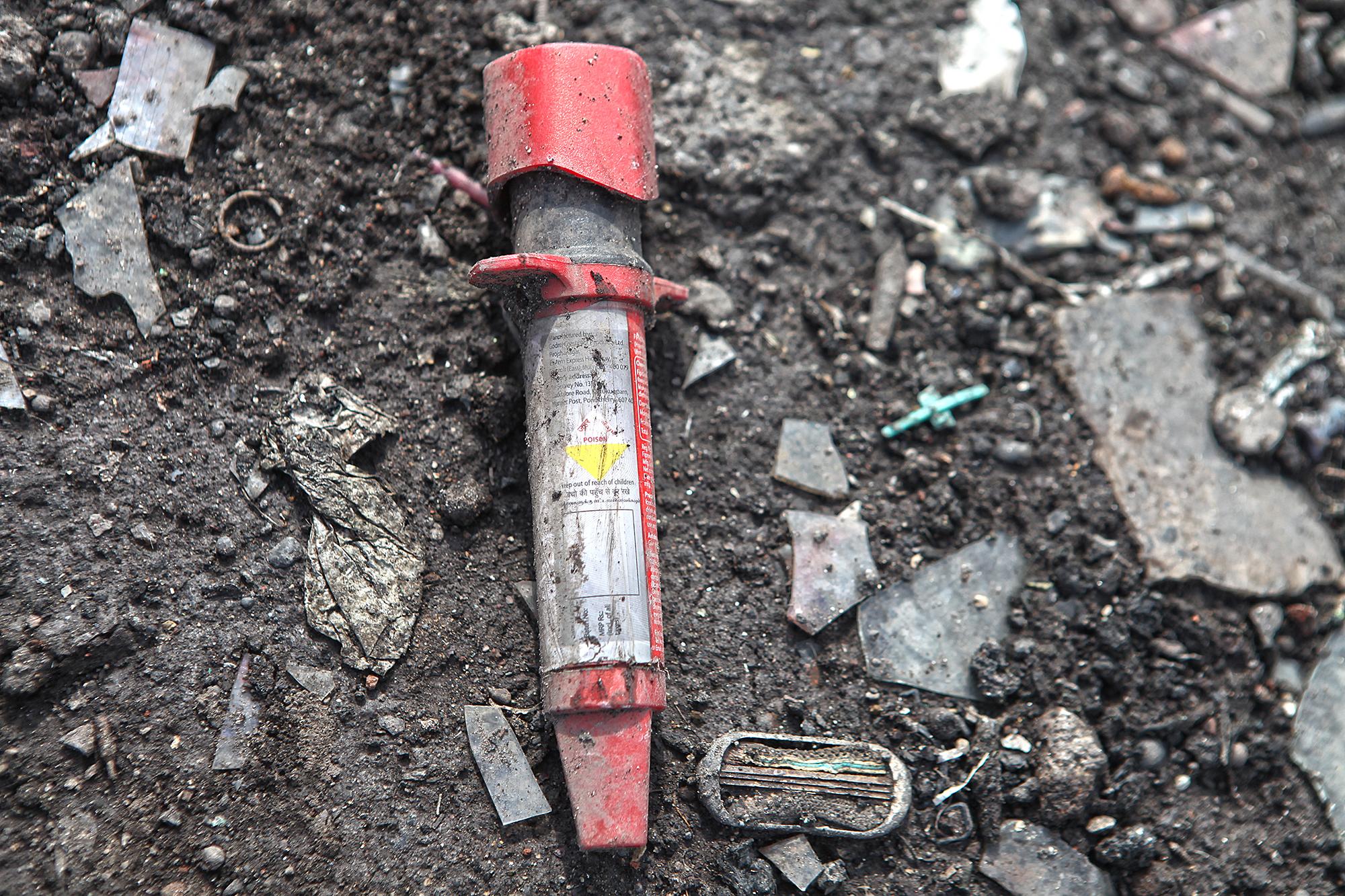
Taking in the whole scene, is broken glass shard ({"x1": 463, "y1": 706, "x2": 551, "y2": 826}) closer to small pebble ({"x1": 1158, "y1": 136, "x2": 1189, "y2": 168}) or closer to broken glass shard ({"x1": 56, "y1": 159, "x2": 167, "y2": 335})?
broken glass shard ({"x1": 56, "y1": 159, "x2": 167, "y2": 335})

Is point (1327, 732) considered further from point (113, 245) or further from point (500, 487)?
point (113, 245)

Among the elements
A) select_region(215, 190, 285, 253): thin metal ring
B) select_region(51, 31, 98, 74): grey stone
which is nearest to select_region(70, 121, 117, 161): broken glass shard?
select_region(51, 31, 98, 74): grey stone

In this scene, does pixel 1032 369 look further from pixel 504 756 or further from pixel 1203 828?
pixel 504 756

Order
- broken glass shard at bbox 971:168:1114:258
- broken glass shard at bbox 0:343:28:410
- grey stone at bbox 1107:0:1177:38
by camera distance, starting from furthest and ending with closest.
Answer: grey stone at bbox 1107:0:1177:38 < broken glass shard at bbox 971:168:1114:258 < broken glass shard at bbox 0:343:28:410

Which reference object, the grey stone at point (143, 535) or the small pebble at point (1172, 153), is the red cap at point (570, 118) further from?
the small pebble at point (1172, 153)

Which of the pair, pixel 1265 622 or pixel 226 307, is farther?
pixel 1265 622

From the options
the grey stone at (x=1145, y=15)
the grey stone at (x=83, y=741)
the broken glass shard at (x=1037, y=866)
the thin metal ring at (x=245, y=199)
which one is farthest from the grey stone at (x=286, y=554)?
the grey stone at (x=1145, y=15)

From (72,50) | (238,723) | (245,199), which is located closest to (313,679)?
(238,723)
